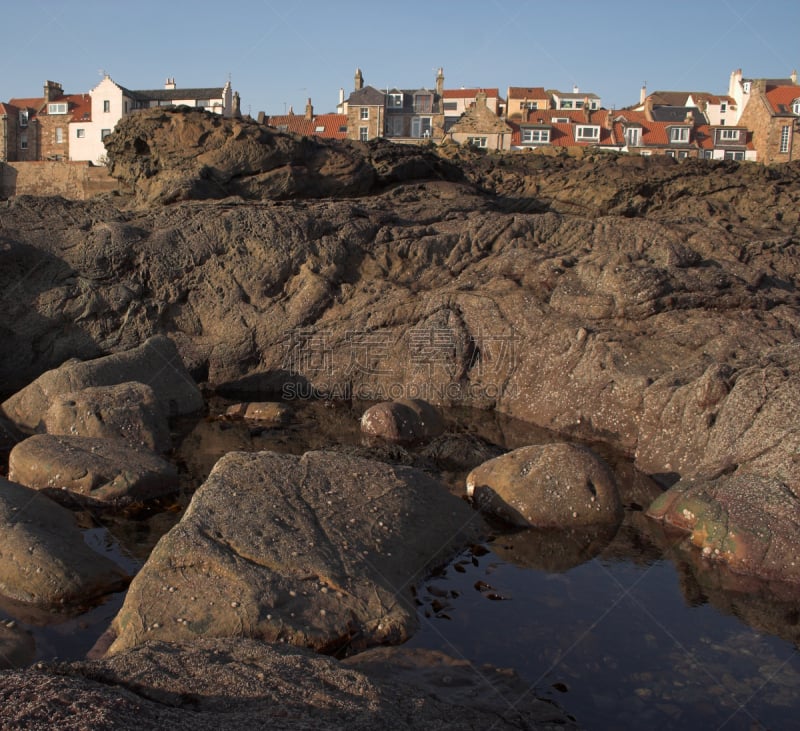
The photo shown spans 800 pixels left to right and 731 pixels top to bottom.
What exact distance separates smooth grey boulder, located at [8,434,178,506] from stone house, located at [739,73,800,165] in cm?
4519

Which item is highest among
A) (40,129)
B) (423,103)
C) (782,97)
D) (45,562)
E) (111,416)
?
(782,97)

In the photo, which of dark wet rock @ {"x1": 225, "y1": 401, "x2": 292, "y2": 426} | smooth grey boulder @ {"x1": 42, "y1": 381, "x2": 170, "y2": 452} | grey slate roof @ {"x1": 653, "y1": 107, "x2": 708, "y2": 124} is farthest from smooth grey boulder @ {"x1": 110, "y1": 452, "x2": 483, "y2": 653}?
grey slate roof @ {"x1": 653, "y1": 107, "x2": 708, "y2": 124}

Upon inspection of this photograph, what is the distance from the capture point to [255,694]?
418cm

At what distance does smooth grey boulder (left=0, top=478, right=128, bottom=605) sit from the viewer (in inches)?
247

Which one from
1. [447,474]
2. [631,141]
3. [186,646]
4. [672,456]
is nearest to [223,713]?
[186,646]

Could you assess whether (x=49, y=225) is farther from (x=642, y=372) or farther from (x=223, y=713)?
(x=223, y=713)

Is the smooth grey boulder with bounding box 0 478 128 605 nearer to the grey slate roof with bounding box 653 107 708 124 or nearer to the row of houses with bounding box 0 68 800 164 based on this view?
the row of houses with bounding box 0 68 800 164

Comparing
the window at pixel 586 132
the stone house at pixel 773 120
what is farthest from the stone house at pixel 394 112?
the stone house at pixel 773 120

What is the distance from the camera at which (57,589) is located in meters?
6.26

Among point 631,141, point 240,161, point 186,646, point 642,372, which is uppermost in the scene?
point 631,141

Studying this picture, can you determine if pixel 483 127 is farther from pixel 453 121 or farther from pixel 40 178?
pixel 40 178

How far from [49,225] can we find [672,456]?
10232 millimetres

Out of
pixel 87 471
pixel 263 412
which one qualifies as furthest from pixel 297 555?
pixel 263 412

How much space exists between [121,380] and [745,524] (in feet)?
24.8
